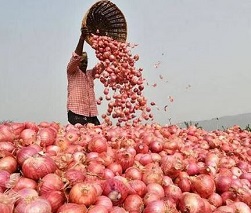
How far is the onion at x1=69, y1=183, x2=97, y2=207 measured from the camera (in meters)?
2.13

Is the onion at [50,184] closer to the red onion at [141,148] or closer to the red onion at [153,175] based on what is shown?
the red onion at [153,175]

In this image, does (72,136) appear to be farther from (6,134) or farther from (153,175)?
(153,175)

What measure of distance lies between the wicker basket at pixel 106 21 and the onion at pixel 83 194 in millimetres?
5010

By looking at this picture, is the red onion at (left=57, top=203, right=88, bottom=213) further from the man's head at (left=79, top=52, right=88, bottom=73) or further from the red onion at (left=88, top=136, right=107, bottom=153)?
the man's head at (left=79, top=52, right=88, bottom=73)

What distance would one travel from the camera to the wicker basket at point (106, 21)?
6953mm

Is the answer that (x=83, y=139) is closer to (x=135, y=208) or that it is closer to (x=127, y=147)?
(x=127, y=147)

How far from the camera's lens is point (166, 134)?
4.64 meters

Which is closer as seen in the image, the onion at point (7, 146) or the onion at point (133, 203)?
the onion at point (133, 203)

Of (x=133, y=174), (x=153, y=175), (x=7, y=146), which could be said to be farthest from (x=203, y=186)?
(x=7, y=146)

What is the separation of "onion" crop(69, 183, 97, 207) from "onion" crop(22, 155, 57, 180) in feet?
0.97

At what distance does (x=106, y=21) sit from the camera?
7348 millimetres

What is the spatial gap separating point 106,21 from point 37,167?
5361 millimetres

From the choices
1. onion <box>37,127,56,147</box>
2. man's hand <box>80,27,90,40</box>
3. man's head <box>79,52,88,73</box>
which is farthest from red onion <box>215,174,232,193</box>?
man's head <box>79,52,88,73</box>

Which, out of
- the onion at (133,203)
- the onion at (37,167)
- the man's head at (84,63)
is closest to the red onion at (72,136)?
the onion at (37,167)
